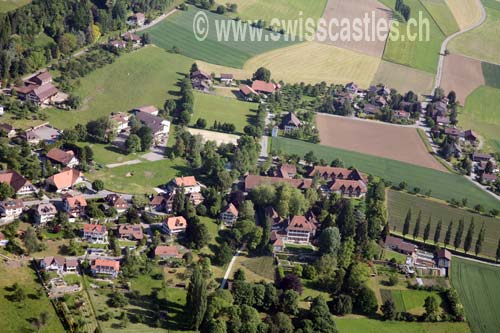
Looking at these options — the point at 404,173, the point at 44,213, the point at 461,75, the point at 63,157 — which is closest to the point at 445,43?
the point at 461,75

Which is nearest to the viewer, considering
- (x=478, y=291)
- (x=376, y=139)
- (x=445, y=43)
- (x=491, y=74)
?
(x=478, y=291)

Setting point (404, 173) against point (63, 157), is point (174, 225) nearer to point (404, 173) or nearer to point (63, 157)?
point (63, 157)

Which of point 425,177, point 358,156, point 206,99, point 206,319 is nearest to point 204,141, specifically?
point 206,99

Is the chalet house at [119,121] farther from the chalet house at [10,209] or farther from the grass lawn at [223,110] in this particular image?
the chalet house at [10,209]

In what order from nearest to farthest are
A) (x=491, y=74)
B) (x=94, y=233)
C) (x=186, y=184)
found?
(x=94, y=233)
(x=186, y=184)
(x=491, y=74)

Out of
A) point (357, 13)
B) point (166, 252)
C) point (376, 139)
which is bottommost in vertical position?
point (166, 252)

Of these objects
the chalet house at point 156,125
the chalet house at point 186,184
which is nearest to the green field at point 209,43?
the chalet house at point 156,125
